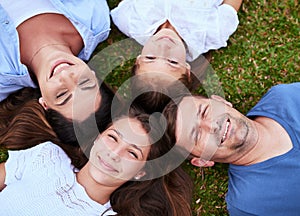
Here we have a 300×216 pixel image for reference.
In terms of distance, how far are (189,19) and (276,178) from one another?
1208mm

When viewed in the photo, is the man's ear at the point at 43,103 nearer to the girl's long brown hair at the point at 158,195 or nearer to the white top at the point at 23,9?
the white top at the point at 23,9

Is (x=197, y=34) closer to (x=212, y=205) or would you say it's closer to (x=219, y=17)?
(x=219, y=17)

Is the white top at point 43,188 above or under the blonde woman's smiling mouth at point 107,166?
under

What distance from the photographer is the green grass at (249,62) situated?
336cm

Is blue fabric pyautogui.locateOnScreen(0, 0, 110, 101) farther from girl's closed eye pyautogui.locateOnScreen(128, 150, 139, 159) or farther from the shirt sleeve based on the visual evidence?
girl's closed eye pyautogui.locateOnScreen(128, 150, 139, 159)

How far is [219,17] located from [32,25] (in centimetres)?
128

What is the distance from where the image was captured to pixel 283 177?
9.23 feet

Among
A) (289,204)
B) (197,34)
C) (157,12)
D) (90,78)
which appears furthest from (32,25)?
(289,204)

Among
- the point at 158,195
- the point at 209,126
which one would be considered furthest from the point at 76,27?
the point at 158,195

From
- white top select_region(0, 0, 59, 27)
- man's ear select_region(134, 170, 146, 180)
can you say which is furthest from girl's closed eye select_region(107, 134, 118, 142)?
white top select_region(0, 0, 59, 27)

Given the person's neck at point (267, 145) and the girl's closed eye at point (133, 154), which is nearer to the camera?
the girl's closed eye at point (133, 154)

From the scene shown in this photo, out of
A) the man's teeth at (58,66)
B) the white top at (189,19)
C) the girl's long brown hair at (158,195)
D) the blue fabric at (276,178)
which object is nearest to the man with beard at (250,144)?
the blue fabric at (276,178)

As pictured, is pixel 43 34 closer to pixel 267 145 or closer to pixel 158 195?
pixel 158 195

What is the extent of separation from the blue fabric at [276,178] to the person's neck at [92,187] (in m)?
0.80
